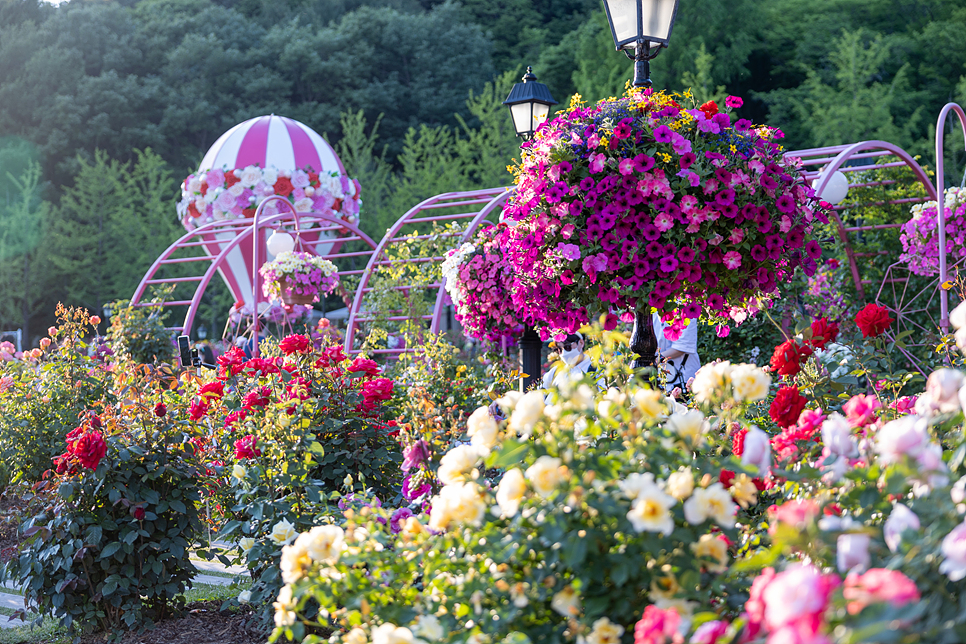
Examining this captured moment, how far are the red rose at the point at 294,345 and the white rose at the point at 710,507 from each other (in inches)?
92.1

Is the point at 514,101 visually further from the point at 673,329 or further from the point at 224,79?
the point at 224,79

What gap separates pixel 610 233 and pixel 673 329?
604 mm

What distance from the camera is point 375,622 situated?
1611 mm

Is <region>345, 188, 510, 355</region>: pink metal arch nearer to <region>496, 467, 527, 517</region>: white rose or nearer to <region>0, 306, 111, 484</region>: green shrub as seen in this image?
<region>0, 306, 111, 484</region>: green shrub

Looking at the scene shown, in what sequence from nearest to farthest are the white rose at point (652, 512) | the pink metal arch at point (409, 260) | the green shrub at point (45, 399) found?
the white rose at point (652, 512) < the green shrub at point (45, 399) < the pink metal arch at point (409, 260)

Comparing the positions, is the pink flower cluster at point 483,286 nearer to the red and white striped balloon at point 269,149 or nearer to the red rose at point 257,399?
the red rose at point 257,399

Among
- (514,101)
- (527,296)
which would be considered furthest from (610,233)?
(514,101)

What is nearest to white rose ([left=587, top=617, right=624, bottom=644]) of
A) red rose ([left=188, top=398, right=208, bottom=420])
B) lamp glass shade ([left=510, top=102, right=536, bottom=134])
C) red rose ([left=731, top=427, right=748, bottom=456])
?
red rose ([left=731, top=427, right=748, bottom=456])

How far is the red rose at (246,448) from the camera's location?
9.99ft

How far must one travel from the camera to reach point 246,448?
3.05 m

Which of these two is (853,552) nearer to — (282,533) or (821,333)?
(282,533)

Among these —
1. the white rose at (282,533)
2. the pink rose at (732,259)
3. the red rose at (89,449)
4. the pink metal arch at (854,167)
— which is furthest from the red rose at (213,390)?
the pink metal arch at (854,167)

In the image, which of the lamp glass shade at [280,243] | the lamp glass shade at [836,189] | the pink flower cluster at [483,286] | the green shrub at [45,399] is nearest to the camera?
the green shrub at [45,399]

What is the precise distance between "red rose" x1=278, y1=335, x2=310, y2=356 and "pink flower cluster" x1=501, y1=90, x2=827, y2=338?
1085mm
